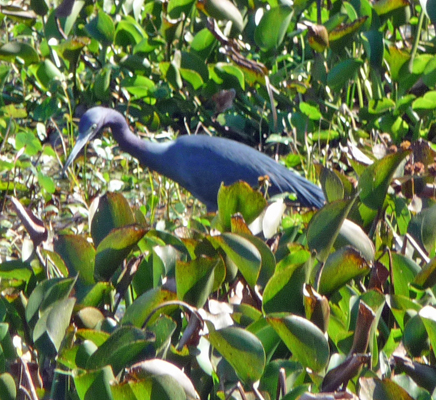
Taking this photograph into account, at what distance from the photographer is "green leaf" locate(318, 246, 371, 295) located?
1.39m

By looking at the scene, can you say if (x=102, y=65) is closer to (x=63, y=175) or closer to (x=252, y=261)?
(x=63, y=175)

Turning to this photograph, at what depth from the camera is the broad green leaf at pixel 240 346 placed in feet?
3.94

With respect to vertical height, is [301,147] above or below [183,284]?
below

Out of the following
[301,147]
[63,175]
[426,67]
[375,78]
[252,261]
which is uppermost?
[252,261]

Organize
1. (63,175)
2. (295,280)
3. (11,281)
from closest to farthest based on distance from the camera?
(295,280) → (11,281) → (63,175)

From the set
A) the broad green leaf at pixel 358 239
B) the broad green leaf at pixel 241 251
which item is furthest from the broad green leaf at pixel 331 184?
the broad green leaf at pixel 241 251

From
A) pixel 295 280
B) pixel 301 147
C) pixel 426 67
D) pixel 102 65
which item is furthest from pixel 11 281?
pixel 102 65

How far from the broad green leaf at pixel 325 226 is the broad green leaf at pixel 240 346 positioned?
33 cm

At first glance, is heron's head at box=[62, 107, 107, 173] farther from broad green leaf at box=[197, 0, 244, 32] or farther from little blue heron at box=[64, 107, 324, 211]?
broad green leaf at box=[197, 0, 244, 32]

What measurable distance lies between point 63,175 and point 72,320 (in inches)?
94.5

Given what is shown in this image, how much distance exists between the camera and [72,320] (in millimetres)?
1494

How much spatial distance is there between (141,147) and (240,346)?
2.62 m

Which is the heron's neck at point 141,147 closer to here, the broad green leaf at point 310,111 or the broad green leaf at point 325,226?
the broad green leaf at point 310,111

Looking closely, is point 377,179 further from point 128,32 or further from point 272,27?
point 128,32
